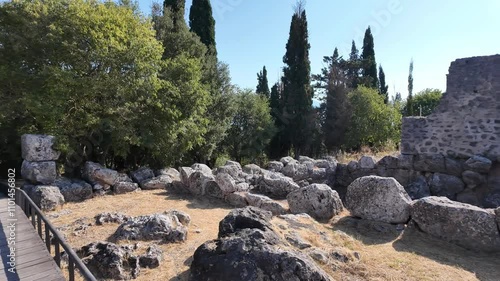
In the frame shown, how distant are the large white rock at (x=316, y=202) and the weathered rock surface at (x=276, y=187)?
151 centimetres

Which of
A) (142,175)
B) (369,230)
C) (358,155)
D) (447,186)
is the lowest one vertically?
(369,230)

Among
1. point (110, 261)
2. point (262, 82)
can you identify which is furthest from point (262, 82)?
point (110, 261)

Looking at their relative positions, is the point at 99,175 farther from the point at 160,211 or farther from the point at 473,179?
the point at 473,179

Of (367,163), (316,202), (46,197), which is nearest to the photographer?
(316,202)

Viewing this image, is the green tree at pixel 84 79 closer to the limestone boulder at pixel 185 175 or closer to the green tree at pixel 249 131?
the limestone boulder at pixel 185 175

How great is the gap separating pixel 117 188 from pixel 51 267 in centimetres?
499

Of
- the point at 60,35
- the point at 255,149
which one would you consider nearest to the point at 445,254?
the point at 60,35

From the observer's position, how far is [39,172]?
7.59 m

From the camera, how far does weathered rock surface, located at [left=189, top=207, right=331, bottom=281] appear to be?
3.00 meters

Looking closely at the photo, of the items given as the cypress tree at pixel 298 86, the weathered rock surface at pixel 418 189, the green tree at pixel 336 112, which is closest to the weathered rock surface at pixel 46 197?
the weathered rock surface at pixel 418 189

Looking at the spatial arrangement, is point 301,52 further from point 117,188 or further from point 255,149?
point 117,188

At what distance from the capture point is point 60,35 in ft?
25.6

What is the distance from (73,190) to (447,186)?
10.7m

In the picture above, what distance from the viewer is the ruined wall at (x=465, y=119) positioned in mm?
9172
